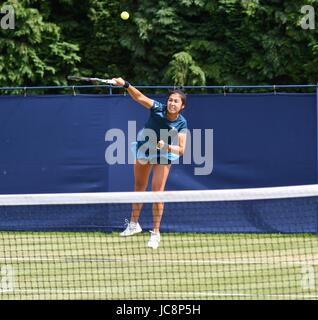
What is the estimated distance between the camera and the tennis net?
645 cm

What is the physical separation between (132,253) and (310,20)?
5323 millimetres

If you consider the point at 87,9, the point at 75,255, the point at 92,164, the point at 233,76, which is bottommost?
the point at 75,255

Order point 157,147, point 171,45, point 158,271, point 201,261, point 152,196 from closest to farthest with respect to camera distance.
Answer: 1. point 152,196
2. point 158,271
3. point 201,261
4. point 157,147
5. point 171,45

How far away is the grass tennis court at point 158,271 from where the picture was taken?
6680 mm

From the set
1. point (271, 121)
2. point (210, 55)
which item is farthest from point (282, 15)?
point (271, 121)

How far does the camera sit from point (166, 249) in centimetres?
898

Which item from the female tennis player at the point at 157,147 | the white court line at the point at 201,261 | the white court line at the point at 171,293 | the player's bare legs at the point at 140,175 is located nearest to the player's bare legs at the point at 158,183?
the female tennis player at the point at 157,147

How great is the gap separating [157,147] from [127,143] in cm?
167

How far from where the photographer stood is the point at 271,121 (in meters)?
10.6

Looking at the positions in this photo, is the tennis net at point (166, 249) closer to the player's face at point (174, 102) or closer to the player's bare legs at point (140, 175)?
the player's bare legs at point (140, 175)

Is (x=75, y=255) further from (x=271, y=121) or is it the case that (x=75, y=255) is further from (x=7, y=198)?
(x=271, y=121)

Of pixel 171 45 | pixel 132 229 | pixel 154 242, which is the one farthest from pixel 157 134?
pixel 171 45

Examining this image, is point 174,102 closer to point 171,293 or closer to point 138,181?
point 138,181

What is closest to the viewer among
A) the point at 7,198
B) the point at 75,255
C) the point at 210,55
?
the point at 7,198
